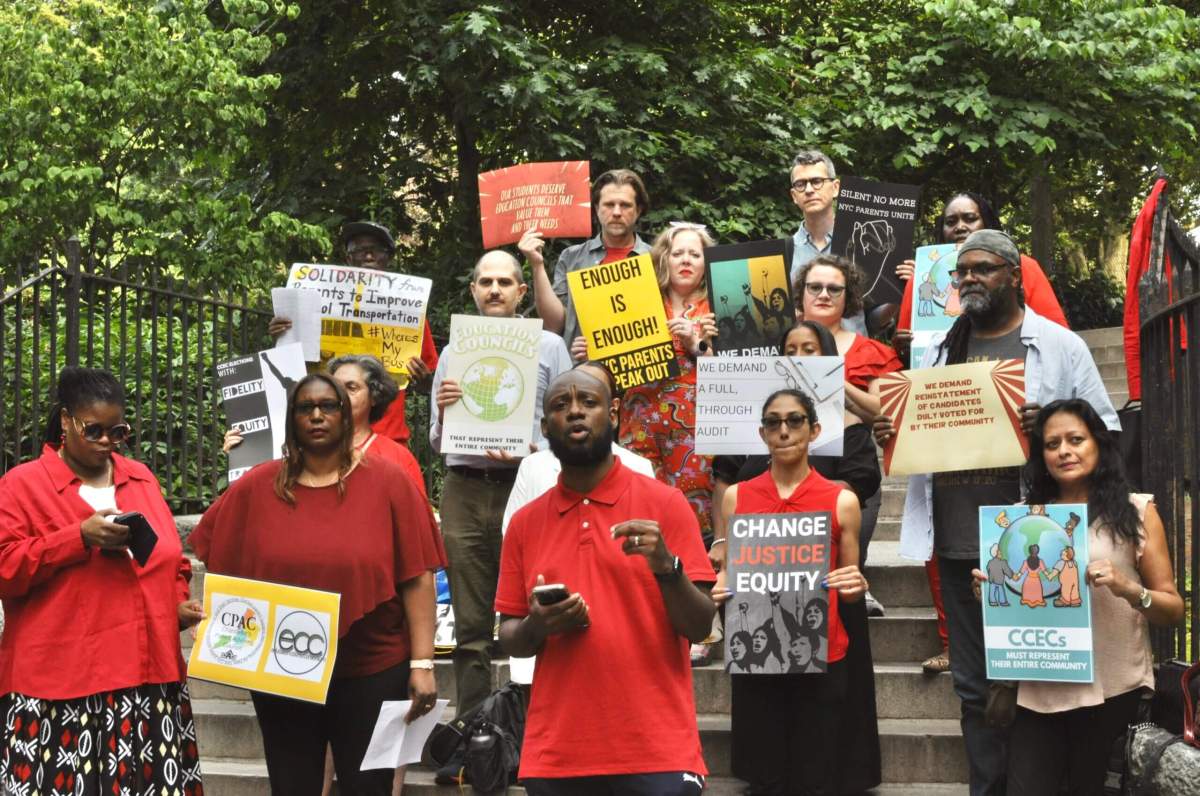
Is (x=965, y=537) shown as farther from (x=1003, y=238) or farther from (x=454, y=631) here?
(x=454, y=631)

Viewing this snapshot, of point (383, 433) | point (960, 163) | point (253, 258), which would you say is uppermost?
point (960, 163)

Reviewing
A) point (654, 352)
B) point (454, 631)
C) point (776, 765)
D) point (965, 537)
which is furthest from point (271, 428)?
point (965, 537)

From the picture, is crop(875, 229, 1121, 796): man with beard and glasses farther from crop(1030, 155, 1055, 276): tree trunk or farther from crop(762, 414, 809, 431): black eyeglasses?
crop(1030, 155, 1055, 276): tree trunk

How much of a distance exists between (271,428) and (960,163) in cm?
1285

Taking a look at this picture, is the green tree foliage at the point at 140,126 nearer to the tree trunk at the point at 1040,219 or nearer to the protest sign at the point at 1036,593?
the protest sign at the point at 1036,593

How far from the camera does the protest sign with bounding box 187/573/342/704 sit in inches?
189

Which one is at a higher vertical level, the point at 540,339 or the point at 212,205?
the point at 212,205

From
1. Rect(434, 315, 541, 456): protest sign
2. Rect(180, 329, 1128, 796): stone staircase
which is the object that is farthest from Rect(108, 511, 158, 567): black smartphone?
Rect(180, 329, 1128, 796): stone staircase

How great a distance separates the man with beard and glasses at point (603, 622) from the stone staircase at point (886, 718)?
7.34 feet

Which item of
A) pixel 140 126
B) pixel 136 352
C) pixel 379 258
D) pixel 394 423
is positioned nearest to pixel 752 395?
pixel 394 423

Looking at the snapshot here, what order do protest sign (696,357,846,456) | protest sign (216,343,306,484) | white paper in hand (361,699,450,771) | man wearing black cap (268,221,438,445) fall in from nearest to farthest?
white paper in hand (361,699,450,771), protest sign (696,357,846,456), protest sign (216,343,306,484), man wearing black cap (268,221,438,445)

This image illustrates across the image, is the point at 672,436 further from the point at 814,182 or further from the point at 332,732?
the point at 332,732

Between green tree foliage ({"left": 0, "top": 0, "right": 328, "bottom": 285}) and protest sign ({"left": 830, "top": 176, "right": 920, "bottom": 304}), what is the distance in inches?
280

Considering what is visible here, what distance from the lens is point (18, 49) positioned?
14.7 m
